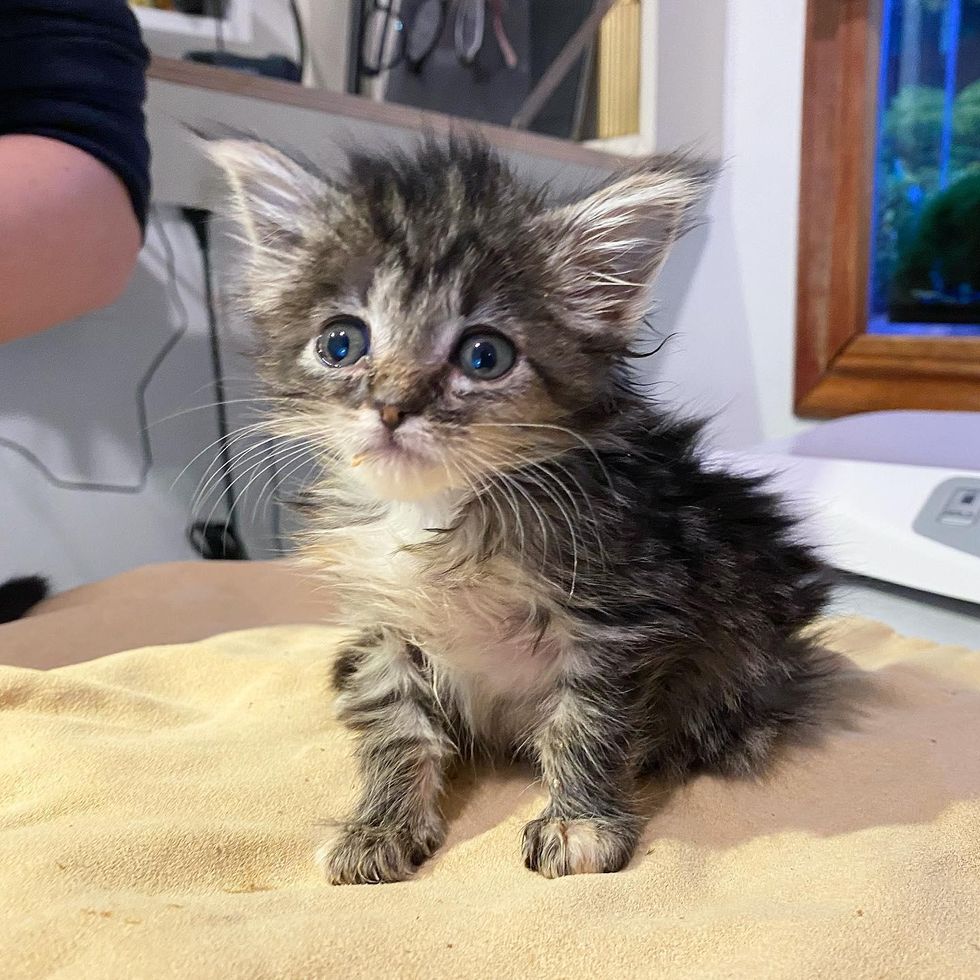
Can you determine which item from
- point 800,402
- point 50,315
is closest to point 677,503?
point 50,315

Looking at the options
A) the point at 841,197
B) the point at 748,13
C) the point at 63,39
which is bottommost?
the point at 63,39

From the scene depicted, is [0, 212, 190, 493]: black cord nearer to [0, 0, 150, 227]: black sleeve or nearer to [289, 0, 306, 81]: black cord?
[289, 0, 306, 81]: black cord

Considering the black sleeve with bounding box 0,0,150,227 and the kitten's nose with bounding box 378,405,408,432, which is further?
the black sleeve with bounding box 0,0,150,227

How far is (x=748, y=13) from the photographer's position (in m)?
2.09

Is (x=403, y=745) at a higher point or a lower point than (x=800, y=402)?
lower

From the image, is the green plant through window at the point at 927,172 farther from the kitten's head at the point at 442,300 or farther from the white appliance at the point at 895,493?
the kitten's head at the point at 442,300

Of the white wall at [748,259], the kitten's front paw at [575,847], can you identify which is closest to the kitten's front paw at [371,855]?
the kitten's front paw at [575,847]

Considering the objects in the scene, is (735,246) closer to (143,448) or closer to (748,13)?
(748,13)

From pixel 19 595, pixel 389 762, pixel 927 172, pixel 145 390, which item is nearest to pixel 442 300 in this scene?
pixel 389 762

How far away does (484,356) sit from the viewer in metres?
0.78

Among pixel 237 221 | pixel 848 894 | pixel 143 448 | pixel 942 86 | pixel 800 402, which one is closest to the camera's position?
pixel 848 894

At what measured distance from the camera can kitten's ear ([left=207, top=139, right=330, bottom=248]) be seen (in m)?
0.88

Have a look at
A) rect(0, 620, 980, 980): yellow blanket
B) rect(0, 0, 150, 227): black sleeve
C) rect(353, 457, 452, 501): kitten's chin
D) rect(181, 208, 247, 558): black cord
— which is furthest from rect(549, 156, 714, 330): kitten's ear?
rect(181, 208, 247, 558): black cord

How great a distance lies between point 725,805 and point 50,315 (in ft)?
3.48
